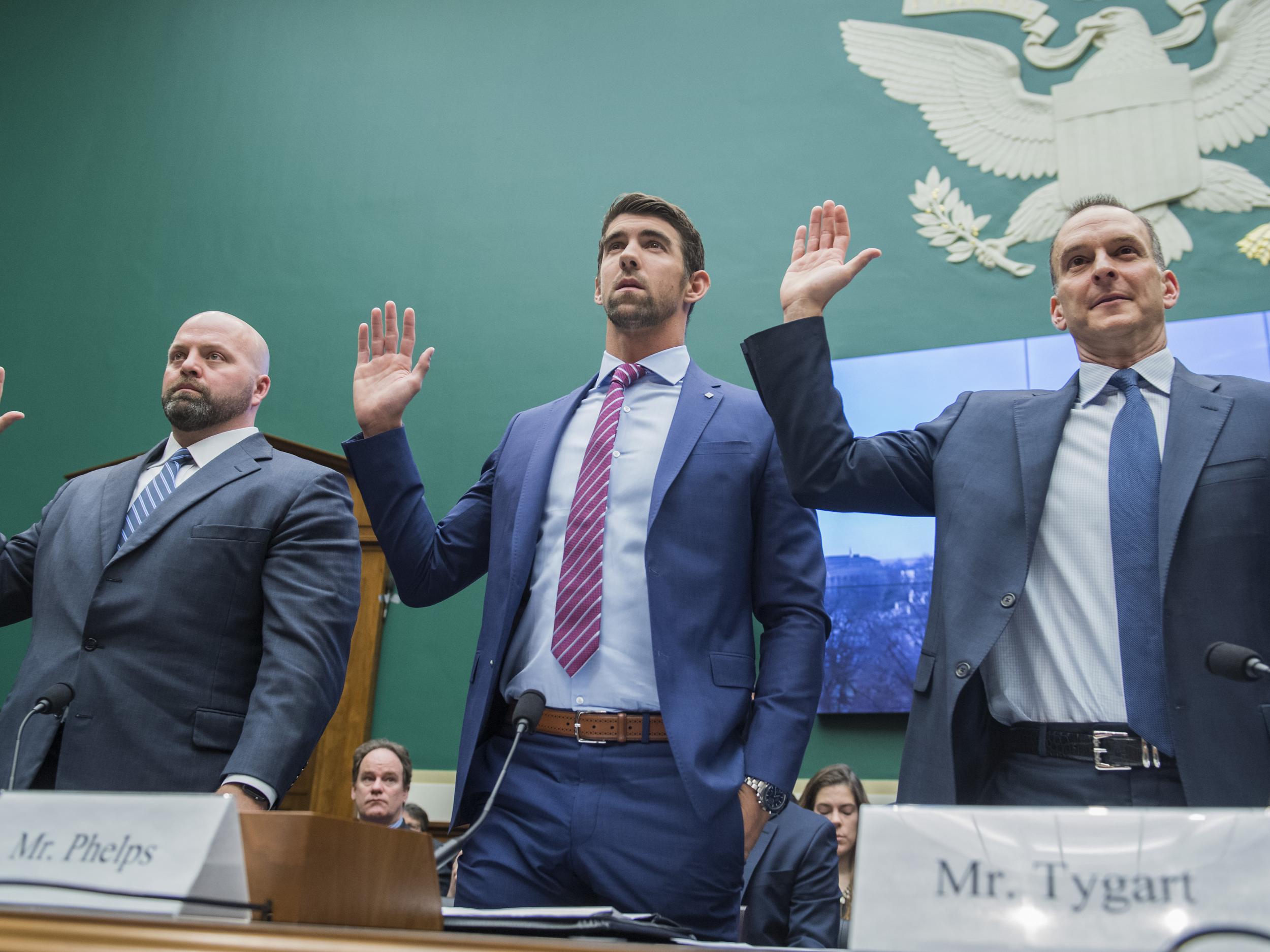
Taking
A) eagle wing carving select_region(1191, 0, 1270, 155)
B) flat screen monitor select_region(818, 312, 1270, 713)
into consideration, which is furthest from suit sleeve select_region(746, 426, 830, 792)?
eagle wing carving select_region(1191, 0, 1270, 155)

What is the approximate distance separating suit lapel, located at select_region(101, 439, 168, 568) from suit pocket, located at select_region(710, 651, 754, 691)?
1.07 m

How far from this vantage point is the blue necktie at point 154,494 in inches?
81.4

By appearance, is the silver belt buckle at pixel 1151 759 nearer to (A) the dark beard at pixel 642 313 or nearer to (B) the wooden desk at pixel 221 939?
(B) the wooden desk at pixel 221 939

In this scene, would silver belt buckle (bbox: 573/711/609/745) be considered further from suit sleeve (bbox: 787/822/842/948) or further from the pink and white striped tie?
suit sleeve (bbox: 787/822/842/948)

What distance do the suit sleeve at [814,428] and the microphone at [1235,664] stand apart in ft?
1.91

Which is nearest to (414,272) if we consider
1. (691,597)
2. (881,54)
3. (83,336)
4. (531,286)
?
(531,286)

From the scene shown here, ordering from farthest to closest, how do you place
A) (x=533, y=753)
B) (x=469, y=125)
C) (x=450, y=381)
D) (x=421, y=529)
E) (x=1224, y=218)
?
1. (x=469, y=125)
2. (x=450, y=381)
3. (x=1224, y=218)
4. (x=421, y=529)
5. (x=533, y=753)

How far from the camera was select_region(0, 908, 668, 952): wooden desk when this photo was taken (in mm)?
758

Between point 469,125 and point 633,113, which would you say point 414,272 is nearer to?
point 469,125

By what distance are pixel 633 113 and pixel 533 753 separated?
399cm

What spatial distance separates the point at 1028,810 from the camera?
827 mm

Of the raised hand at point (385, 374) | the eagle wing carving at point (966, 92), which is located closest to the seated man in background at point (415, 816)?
the raised hand at point (385, 374)

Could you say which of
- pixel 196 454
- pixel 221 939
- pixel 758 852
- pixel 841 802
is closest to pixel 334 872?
pixel 221 939

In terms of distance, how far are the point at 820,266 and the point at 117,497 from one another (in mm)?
1322
